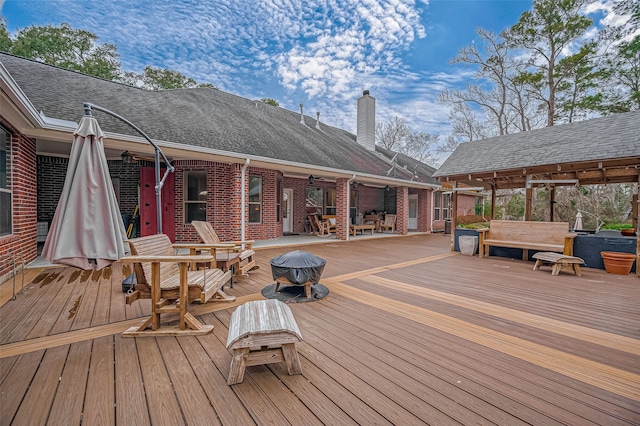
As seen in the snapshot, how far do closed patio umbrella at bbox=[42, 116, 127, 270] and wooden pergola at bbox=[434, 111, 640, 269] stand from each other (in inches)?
342

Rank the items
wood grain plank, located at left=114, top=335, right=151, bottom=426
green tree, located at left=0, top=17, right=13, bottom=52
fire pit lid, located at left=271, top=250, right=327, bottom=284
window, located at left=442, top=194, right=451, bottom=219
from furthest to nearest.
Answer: window, located at left=442, top=194, right=451, bottom=219 → green tree, located at left=0, top=17, right=13, bottom=52 → fire pit lid, located at left=271, top=250, right=327, bottom=284 → wood grain plank, located at left=114, top=335, right=151, bottom=426

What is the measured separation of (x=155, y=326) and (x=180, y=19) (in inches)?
475

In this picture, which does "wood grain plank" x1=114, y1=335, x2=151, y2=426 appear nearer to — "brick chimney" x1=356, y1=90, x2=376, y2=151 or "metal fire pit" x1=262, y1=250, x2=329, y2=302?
"metal fire pit" x1=262, y1=250, x2=329, y2=302

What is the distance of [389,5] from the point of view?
984 centimetres

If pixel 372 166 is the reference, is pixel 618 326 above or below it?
below

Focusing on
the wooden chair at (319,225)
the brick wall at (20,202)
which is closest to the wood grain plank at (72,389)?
the brick wall at (20,202)

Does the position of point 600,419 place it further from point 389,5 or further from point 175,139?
point 389,5

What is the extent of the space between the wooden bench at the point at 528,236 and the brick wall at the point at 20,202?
10.1 meters

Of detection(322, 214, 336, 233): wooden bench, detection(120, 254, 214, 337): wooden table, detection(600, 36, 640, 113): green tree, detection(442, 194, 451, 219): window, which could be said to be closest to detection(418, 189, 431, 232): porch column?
detection(442, 194, 451, 219): window

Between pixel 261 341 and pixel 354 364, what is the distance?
0.81 metres

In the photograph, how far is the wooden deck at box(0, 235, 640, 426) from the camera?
172cm

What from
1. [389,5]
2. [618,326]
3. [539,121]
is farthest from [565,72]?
[618,326]

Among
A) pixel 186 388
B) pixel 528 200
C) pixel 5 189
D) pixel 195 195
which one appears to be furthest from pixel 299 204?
pixel 186 388

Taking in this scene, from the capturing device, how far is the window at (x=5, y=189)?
449 cm
